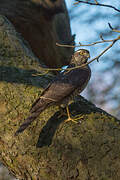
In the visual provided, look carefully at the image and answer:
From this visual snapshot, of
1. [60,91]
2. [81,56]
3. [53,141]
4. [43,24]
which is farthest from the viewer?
[43,24]

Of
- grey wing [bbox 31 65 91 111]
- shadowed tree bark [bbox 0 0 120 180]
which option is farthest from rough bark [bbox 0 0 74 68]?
shadowed tree bark [bbox 0 0 120 180]

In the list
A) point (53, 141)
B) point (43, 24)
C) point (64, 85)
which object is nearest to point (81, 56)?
point (64, 85)

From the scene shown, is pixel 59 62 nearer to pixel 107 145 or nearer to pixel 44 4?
pixel 44 4

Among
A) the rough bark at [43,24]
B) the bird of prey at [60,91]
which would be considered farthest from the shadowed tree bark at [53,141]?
the rough bark at [43,24]

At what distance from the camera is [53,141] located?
2502 mm

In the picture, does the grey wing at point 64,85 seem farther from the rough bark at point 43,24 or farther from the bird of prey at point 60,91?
the rough bark at point 43,24

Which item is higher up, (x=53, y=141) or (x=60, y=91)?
(x=60, y=91)

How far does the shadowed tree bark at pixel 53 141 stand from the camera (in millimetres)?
2270

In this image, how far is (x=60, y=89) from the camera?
3.43m

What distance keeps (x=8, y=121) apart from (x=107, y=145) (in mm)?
1104

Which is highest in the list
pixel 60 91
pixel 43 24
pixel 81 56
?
pixel 43 24

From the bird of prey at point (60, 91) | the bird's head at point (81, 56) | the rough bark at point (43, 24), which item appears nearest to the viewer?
the bird of prey at point (60, 91)

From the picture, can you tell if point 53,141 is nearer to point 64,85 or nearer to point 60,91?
point 60,91

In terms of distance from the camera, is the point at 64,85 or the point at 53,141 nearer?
the point at 53,141
